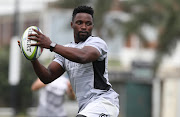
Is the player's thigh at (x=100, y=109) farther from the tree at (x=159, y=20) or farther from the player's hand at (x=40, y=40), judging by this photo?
the tree at (x=159, y=20)

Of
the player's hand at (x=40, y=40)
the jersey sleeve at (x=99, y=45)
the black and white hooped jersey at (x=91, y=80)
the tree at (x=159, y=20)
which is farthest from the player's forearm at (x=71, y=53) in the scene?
the tree at (x=159, y=20)

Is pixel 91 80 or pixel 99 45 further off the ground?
pixel 99 45

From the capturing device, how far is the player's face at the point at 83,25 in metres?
4.86

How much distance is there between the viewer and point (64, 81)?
9.20 metres

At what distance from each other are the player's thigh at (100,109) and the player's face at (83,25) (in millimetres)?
707

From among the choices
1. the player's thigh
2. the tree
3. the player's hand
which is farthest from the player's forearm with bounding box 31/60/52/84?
the tree

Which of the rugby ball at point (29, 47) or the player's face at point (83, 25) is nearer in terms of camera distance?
the rugby ball at point (29, 47)

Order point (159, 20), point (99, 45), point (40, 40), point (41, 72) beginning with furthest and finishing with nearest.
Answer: point (159, 20), point (41, 72), point (99, 45), point (40, 40)

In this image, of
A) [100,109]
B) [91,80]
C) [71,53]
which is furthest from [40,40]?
[100,109]

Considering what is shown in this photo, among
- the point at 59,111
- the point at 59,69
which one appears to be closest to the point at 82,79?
the point at 59,69

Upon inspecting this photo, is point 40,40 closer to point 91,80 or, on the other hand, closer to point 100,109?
point 91,80

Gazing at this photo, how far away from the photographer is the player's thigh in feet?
15.7

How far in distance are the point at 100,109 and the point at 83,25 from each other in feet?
3.00

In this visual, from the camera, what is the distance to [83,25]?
15.9 feet
